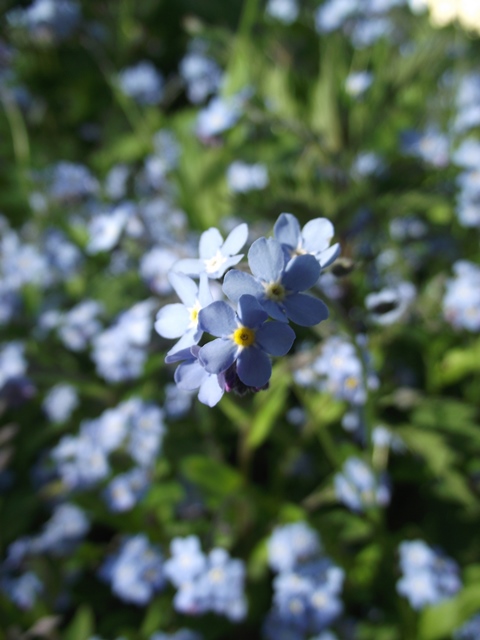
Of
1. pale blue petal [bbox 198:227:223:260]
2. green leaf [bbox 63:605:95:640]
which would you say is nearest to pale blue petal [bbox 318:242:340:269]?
pale blue petal [bbox 198:227:223:260]

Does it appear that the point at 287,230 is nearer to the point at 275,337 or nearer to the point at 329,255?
the point at 329,255

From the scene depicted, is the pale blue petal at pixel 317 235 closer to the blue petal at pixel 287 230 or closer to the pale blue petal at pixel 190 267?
the blue petal at pixel 287 230

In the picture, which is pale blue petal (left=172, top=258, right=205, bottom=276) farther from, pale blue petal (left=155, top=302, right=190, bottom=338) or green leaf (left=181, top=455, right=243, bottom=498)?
green leaf (left=181, top=455, right=243, bottom=498)

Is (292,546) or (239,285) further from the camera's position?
(292,546)

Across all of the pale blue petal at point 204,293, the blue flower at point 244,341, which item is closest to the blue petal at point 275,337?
the blue flower at point 244,341

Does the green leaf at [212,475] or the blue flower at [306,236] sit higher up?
the blue flower at [306,236]

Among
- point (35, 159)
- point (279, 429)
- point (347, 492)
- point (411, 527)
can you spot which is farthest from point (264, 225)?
point (35, 159)

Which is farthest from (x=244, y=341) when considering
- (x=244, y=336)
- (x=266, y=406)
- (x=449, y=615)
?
(x=449, y=615)
